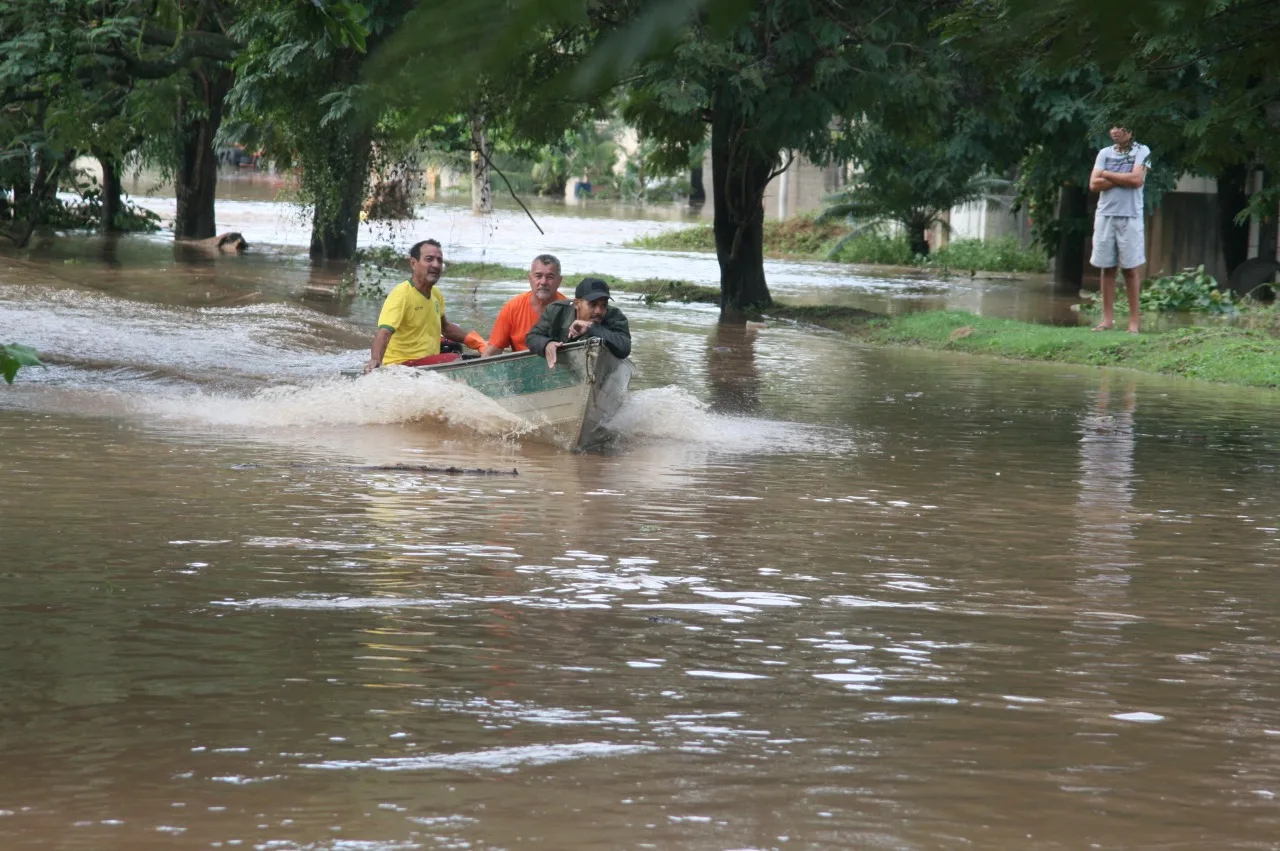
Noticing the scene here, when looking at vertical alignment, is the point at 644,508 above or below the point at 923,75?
below

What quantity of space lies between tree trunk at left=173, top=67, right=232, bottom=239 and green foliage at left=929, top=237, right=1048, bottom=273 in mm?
14882

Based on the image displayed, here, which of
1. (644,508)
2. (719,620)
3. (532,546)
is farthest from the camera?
(644,508)

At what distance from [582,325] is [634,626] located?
603 centimetres

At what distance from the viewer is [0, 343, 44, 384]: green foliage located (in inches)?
176

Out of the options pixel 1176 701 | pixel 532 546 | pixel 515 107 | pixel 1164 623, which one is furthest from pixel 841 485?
pixel 515 107

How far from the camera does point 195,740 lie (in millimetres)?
5461

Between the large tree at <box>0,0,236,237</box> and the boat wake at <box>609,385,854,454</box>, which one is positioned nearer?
the boat wake at <box>609,385,854,454</box>

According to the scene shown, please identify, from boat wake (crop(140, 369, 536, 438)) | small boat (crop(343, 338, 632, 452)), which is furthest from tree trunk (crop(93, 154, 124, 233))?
small boat (crop(343, 338, 632, 452))

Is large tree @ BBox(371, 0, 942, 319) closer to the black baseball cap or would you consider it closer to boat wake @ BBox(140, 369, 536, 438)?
the black baseball cap

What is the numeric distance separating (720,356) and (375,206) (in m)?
7.53

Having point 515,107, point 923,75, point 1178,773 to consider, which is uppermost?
point 923,75

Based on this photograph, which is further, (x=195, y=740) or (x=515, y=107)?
(x=195, y=740)

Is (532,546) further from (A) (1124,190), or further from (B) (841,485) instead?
(A) (1124,190)

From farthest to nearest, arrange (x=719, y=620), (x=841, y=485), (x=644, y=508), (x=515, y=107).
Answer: (x=841, y=485) < (x=644, y=508) < (x=719, y=620) < (x=515, y=107)
